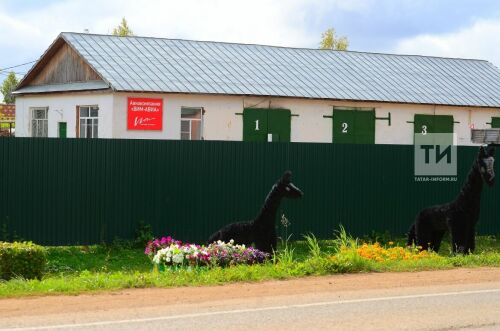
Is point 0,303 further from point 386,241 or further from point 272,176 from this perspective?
point 386,241

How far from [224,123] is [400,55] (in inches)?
470

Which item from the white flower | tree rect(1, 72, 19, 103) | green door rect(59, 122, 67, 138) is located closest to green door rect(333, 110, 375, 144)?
green door rect(59, 122, 67, 138)

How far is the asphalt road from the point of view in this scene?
989 centimetres

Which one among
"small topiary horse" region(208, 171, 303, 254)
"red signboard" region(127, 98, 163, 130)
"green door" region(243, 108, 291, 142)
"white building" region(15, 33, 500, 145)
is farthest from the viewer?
"green door" region(243, 108, 291, 142)

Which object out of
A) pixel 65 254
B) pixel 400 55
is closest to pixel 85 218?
pixel 65 254

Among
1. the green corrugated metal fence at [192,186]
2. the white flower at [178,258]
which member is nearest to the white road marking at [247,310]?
the white flower at [178,258]

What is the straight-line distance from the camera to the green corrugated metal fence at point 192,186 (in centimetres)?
1814

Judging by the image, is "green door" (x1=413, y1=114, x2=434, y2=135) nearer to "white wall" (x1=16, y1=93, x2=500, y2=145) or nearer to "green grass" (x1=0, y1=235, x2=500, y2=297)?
"white wall" (x1=16, y1=93, x2=500, y2=145)

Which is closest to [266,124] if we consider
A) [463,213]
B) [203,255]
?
[463,213]

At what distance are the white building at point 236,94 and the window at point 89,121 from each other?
0.12 ft

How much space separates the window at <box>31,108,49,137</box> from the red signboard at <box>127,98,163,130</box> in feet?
21.0

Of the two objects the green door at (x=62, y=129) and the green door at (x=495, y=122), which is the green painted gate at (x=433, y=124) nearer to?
the green door at (x=495, y=122)

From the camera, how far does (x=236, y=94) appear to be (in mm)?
30922

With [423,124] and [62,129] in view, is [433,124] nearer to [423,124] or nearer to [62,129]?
[423,124]
